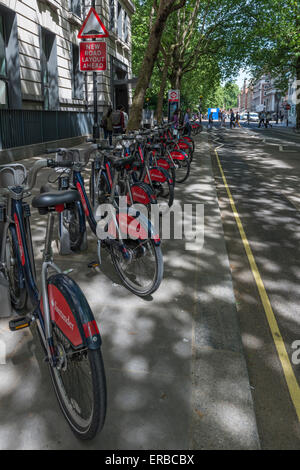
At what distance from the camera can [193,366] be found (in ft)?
9.19

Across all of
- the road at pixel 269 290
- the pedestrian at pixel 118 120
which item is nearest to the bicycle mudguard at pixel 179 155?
the road at pixel 269 290

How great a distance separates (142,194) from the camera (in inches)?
202

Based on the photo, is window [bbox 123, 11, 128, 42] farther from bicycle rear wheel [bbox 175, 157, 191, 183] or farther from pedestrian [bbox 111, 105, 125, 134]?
bicycle rear wheel [bbox 175, 157, 191, 183]

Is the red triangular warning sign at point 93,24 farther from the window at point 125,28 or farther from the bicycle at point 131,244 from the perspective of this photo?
the window at point 125,28

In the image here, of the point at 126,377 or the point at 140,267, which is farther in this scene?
the point at 140,267

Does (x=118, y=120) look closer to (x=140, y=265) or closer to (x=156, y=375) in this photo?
(x=140, y=265)

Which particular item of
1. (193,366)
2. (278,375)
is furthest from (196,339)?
(278,375)

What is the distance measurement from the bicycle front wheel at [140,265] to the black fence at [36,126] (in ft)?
27.3

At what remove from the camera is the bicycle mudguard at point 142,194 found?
507 cm

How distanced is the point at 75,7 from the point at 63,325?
66.1 feet

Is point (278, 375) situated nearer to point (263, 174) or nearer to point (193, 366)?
point (193, 366)

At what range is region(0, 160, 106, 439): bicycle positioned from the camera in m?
1.95

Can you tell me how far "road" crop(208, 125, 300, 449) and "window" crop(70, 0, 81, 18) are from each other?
44.2 feet

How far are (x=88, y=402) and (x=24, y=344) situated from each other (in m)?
1.09
